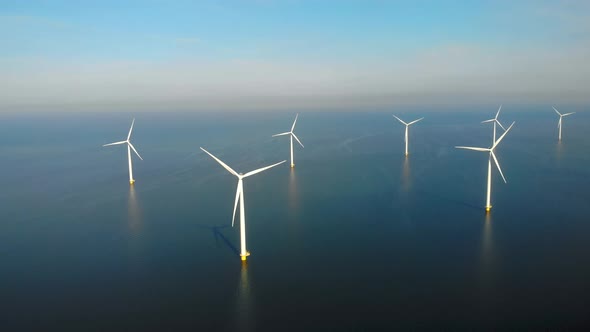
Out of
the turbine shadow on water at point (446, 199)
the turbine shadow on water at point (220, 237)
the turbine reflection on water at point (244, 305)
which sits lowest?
the turbine reflection on water at point (244, 305)

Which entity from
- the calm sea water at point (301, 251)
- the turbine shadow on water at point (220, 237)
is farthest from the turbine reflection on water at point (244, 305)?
the turbine shadow on water at point (220, 237)

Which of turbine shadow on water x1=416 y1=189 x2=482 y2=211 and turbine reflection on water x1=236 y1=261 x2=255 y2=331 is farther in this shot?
turbine shadow on water x1=416 y1=189 x2=482 y2=211

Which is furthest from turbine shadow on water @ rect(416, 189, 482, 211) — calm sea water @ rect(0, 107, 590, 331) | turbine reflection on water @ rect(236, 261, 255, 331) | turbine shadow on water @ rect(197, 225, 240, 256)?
turbine reflection on water @ rect(236, 261, 255, 331)

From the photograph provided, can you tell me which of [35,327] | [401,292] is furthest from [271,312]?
[35,327]

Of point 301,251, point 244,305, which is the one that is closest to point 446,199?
point 301,251

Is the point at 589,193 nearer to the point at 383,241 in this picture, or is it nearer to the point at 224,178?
the point at 383,241

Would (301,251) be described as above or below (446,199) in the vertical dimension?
below

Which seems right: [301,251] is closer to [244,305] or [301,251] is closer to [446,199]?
[244,305]

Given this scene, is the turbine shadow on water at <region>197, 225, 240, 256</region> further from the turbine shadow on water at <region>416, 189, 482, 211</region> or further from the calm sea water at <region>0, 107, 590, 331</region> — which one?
the turbine shadow on water at <region>416, 189, 482, 211</region>

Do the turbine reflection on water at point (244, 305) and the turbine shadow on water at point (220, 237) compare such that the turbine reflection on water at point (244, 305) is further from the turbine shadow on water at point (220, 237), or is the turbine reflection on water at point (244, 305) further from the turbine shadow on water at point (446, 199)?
the turbine shadow on water at point (446, 199)
